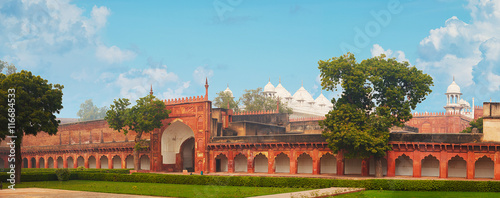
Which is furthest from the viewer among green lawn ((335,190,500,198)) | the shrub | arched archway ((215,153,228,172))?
arched archway ((215,153,228,172))

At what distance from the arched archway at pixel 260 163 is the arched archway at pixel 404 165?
31.4ft

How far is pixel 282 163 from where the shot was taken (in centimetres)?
3834

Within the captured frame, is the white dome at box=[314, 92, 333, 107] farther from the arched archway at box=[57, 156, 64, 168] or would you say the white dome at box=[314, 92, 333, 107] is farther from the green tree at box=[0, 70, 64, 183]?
the green tree at box=[0, 70, 64, 183]

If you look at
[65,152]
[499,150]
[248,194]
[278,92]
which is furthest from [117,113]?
[278,92]

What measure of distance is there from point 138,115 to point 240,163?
8637 millimetres

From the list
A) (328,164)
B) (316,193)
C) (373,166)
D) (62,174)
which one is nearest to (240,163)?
(328,164)

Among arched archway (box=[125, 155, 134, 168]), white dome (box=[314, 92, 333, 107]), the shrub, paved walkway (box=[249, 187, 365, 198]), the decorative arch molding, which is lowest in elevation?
arched archway (box=[125, 155, 134, 168])

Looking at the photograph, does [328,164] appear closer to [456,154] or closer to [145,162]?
[456,154]

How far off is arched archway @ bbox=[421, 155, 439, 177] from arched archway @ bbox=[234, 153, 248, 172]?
13.0m

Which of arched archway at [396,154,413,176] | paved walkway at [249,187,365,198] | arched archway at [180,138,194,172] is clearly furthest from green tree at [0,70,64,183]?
arched archway at [396,154,413,176]

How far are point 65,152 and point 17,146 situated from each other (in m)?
23.5

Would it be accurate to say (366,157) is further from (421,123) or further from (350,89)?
(421,123)

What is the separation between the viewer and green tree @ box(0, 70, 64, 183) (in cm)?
2677

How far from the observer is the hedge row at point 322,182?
23.0 metres
